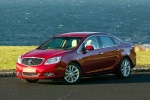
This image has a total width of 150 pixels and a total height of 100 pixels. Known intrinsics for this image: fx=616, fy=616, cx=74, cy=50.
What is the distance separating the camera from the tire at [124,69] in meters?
17.5

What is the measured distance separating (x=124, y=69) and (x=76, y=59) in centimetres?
205

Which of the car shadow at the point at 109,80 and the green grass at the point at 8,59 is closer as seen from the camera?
the car shadow at the point at 109,80

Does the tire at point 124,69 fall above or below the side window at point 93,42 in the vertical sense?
below

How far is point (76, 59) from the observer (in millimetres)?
16031

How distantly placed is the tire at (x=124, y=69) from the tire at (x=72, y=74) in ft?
5.84

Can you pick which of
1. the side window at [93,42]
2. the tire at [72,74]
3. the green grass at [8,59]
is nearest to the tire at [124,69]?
the side window at [93,42]

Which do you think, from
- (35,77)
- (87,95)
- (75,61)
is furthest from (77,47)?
(87,95)

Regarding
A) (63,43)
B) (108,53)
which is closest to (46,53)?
(63,43)

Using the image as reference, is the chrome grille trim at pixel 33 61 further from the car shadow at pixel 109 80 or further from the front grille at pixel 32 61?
the car shadow at pixel 109 80

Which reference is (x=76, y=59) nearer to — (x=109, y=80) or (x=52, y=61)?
(x=52, y=61)

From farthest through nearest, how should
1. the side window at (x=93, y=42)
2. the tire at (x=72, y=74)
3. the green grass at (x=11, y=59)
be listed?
1. the green grass at (x=11, y=59)
2. the side window at (x=93, y=42)
3. the tire at (x=72, y=74)

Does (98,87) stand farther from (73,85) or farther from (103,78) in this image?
(103,78)

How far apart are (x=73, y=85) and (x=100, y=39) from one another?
2.03m

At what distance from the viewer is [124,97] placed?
Result: 1331 centimetres
